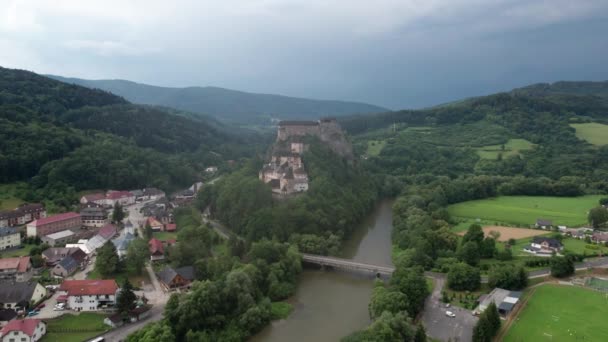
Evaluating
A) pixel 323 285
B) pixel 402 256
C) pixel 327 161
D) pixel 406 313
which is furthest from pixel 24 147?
pixel 406 313

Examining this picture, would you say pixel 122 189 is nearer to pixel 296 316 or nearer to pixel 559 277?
pixel 296 316

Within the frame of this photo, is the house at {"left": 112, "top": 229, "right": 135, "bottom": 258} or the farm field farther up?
the farm field

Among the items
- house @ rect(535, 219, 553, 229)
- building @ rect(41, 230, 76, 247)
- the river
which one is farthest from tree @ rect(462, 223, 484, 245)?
building @ rect(41, 230, 76, 247)

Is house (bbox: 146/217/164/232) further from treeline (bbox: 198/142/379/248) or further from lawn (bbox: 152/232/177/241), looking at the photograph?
treeline (bbox: 198/142/379/248)

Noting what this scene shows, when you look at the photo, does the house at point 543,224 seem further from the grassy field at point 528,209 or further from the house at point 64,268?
the house at point 64,268

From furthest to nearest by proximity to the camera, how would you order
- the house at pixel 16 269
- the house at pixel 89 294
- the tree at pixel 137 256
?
1. the tree at pixel 137 256
2. the house at pixel 16 269
3. the house at pixel 89 294

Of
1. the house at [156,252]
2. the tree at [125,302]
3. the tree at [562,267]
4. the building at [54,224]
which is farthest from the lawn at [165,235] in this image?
the tree at [562,267]

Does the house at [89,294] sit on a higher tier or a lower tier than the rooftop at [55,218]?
lower

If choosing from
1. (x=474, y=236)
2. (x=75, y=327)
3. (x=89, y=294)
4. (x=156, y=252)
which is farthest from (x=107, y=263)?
(x=474, y=236)
